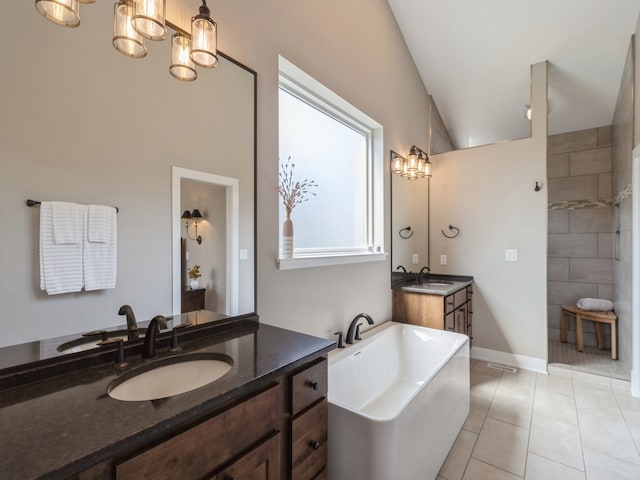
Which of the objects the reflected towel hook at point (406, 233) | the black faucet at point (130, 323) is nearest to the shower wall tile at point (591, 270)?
the reflected towel hook at point (406, 233)

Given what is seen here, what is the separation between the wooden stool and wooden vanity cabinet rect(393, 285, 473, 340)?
4.81 feet

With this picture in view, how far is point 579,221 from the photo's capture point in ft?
12.8

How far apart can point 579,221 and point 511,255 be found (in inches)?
54.0

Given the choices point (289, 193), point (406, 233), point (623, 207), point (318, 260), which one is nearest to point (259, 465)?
point (318, 260)

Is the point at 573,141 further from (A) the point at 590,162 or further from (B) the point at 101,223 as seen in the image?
(B) the point at 101,223

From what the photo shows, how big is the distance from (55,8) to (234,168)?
834 mm

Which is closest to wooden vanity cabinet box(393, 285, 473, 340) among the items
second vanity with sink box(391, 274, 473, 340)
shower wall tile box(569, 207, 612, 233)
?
second vanity with sink box(391, 274, 473, 340)

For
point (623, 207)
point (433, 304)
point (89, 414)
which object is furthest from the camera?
point (623, 207)

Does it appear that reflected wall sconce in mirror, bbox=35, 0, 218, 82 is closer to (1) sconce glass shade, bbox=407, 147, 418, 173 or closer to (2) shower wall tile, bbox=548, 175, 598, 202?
(1) sconce glass shade, bbox=407, 147, 418, 173

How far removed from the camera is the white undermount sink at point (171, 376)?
3.25ft

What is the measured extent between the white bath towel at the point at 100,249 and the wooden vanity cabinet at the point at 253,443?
63cm

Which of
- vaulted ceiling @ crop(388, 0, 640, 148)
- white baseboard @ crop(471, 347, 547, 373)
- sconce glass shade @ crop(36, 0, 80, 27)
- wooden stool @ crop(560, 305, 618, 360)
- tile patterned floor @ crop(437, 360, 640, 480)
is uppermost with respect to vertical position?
vaulted ceiling @ crop(388, 0, 640, 148)

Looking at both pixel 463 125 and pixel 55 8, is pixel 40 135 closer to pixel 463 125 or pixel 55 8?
pixel 55 8

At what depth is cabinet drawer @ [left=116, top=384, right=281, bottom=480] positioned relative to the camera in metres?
0.69
